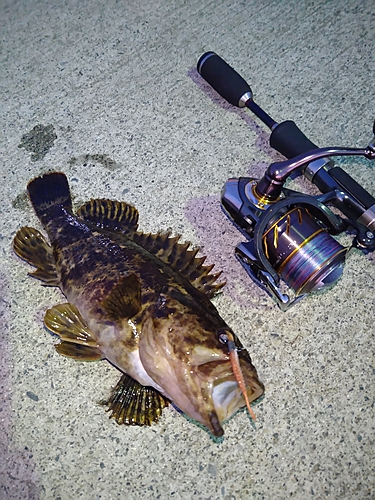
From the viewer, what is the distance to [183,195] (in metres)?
2.56

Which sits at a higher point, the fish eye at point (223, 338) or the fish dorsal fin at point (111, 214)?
the fish dorsal fin at point (111, 214)

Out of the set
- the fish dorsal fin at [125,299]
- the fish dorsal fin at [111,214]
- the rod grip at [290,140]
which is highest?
the rod grip at [290,140]

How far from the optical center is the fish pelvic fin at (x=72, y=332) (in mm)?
1937

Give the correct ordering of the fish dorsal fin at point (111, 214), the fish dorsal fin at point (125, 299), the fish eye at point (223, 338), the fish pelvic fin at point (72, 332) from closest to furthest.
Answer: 1. the fish eye at point (223, 338)
2. the fish dorsal fin at point (125, 299)
3. the fish pelvic fin at point (72, 332)
4. the fish dorsal fin at point (111, 214)

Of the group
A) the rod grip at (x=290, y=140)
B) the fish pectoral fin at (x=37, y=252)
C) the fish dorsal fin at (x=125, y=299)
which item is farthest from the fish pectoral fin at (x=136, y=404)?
the rod grip at (x=290, y=140)

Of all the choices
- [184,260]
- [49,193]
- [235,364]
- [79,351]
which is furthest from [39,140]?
[235,364]

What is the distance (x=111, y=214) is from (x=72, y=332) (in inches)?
25.6

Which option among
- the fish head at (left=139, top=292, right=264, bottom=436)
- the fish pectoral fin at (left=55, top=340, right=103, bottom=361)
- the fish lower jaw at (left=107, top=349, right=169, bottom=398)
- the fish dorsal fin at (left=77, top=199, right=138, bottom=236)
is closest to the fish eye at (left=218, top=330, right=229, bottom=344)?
the fish head at (left=139, top=292, right=264, bottom=436)

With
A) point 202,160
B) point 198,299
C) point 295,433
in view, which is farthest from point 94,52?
point 295,433

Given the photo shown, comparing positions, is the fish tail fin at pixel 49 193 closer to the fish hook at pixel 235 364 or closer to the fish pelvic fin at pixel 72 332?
the fish pelvic fin at pixel 72 332

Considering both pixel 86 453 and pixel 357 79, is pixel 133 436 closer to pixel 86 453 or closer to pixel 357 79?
pixel 86 453

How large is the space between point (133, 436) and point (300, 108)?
2.07 metres

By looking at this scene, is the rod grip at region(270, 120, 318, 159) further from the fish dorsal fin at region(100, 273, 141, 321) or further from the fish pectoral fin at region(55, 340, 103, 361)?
the fish pectoral fin at region(55, 340, 103, 361)

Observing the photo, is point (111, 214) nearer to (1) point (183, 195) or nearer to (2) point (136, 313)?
(1) point (183, 195)
